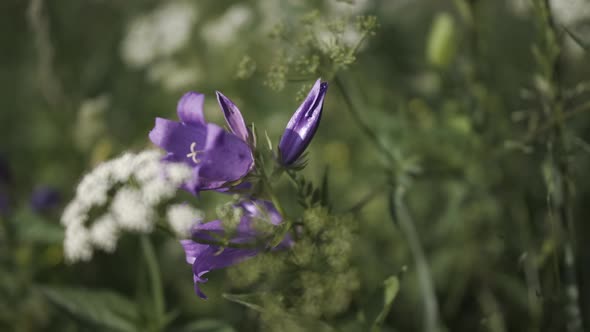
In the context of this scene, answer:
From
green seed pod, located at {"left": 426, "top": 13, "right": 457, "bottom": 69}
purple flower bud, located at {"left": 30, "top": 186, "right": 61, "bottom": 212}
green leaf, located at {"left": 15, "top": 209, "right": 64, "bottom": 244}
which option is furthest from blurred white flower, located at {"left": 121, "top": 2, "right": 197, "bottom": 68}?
green seed pod, located at {"left": 426, "top": 13, "right": 457, "bottom": 69}

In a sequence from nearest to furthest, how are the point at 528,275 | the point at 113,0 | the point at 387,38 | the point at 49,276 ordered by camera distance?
the point at 528,275 < the point at 49,276 < the point at 387,38 < the point at 113,0

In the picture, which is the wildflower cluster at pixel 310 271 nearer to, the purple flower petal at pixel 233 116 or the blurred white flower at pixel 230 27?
the purple flower petal at pixel 233 116

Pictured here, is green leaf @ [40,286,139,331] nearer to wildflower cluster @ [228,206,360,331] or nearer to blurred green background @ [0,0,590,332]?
blurred green background @ [0,0,590,332]

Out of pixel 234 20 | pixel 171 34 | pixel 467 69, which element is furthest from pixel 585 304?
pixel 171 34

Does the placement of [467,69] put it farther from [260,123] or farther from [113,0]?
[113,0]

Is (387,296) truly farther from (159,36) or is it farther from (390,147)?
(159,36)

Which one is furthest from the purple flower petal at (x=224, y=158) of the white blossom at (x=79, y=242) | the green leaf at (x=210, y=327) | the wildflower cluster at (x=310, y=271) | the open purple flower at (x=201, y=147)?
the green leaf at (x=210, y=327)

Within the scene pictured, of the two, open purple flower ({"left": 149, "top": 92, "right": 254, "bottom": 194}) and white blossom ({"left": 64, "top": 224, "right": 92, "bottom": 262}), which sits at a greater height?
open purple flower ({"left": 149, "top": 92, "right": 254, "bottom": 194})
